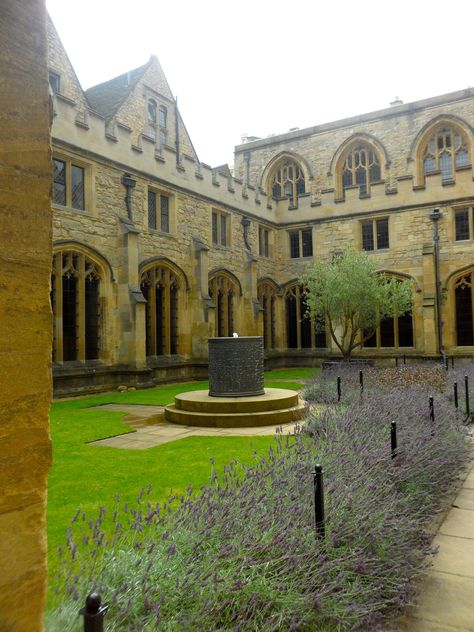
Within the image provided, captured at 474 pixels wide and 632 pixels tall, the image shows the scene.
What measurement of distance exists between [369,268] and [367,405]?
38.6ft

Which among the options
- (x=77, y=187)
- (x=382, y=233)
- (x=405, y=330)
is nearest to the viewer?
(x=77, y=187)

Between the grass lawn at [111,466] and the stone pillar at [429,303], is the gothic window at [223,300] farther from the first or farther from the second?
the grass lawn at [111,466]

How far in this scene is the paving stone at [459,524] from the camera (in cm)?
406

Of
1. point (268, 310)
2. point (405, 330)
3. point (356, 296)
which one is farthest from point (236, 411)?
point (268, 310)

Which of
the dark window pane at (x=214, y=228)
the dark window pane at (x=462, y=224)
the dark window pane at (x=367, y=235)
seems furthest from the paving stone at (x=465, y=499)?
the dark window pane at (x=367, y=235)

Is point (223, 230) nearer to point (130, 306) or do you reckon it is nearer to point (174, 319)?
point (174, 319)

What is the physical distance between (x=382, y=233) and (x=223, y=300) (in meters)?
7.81

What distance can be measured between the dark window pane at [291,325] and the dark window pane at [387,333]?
411cm

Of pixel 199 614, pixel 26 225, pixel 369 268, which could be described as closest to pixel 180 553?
pixel 199 614

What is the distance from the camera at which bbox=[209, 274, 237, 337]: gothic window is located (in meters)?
20.0

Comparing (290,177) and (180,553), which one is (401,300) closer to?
(290,177)

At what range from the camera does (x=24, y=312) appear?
1.81 meters

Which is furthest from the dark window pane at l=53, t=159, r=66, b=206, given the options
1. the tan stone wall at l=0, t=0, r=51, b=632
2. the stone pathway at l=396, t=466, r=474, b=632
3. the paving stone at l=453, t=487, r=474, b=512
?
the tan stone wall at l=0, t=0, r=51, b=632

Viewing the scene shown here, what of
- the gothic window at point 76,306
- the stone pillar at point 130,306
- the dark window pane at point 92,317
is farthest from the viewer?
the stone pillar at point 130,306
